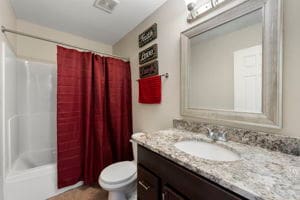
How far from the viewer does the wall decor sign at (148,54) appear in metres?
1.70

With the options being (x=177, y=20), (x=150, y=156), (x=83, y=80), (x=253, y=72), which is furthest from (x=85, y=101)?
(x=253, y=72)

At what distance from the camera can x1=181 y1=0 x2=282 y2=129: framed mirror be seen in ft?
2.76

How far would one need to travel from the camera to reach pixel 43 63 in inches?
81.6

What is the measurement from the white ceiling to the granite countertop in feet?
5.09

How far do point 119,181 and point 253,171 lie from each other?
3.73 feet

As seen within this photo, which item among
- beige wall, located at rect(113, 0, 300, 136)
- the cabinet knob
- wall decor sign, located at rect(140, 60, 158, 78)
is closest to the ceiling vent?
beige wall, located at rect(113, 0, 300, 136)

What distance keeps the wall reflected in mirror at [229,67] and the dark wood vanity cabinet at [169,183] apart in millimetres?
589

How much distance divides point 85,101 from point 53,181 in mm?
958

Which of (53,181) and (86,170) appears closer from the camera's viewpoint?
(53,181)

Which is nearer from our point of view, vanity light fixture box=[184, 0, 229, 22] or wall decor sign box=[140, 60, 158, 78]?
vanity light fixture box=[184, 0, 229, 22]

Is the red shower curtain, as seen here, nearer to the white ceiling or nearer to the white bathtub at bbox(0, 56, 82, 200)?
the white bathtub at bbox(0, 56, 82, 200)

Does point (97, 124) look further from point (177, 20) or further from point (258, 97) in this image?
point (258, 97)

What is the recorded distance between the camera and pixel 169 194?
2.63ft

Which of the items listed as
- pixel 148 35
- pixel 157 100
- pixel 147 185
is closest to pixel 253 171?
pixel 147 185
